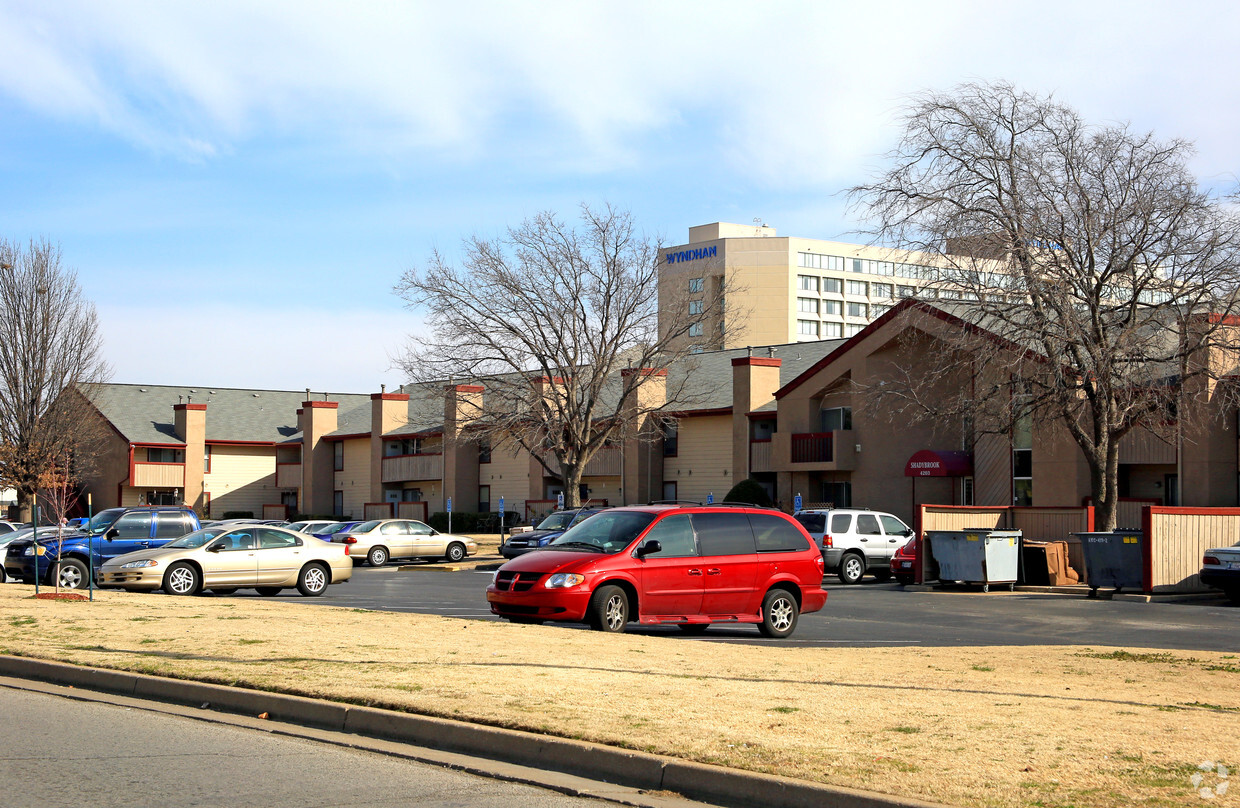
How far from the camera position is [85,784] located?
25.0 ft

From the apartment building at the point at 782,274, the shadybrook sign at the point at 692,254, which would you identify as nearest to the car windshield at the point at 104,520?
the apartment building at the point at 782,274

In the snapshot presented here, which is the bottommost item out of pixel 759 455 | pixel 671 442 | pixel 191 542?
pixel 191 542

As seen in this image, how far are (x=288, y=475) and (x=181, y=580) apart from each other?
4909 centimetres

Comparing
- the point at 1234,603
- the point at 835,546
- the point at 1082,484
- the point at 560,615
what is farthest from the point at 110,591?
the point at 1082,484

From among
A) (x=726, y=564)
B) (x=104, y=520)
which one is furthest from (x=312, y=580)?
(x=726, y=564)

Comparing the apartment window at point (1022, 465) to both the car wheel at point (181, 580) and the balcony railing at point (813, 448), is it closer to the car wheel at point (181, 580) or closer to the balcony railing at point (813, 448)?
the balcony railing at point (813, 448)

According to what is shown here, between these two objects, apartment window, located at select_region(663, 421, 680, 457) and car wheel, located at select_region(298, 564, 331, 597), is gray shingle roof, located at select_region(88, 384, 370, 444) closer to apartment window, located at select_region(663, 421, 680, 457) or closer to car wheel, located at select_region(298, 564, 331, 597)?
apartment window, located at select_region(663, 421, 680, 457)

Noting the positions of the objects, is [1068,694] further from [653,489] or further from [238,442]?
[238,442]

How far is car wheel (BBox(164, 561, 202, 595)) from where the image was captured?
22.9 meters

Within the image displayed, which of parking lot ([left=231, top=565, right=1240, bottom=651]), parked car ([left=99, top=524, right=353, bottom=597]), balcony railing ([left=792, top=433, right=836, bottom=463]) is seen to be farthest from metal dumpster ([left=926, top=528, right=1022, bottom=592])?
balcony railing ([left=792, top=433, right=836, bottom=463])

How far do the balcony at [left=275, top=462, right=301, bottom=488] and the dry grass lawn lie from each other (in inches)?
2131

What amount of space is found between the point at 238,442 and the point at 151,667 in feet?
206

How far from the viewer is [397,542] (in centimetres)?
3962

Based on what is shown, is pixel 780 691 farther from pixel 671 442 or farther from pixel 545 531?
pixel 671 442
